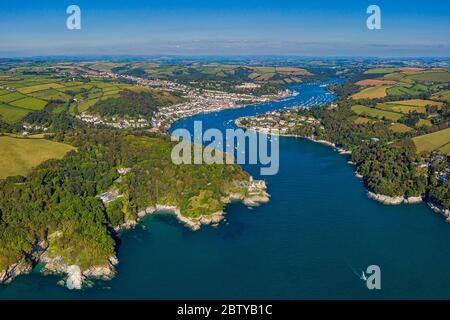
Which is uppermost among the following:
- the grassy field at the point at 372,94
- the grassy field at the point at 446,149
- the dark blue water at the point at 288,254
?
the grassy field at the point at 372,94

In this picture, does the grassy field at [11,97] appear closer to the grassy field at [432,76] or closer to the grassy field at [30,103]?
the grassy field at [30,103]

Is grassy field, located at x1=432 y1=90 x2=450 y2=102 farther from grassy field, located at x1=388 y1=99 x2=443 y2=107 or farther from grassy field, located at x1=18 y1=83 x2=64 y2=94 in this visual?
grassy field, located at x1=18 y1=83 x2=64 y2=94

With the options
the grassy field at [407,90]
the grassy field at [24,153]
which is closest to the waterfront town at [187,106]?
the grassy field at [24,153]

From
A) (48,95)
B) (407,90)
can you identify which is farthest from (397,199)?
(48,95)

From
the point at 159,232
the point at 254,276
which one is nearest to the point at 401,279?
the point at 254,276

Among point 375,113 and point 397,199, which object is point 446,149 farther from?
point 375,113

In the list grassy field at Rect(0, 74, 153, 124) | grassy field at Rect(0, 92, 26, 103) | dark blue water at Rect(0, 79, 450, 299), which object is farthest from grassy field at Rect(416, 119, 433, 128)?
grassy field at Rect(0, 92, 26, 103)

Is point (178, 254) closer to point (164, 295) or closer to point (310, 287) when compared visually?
point (164, 295)
